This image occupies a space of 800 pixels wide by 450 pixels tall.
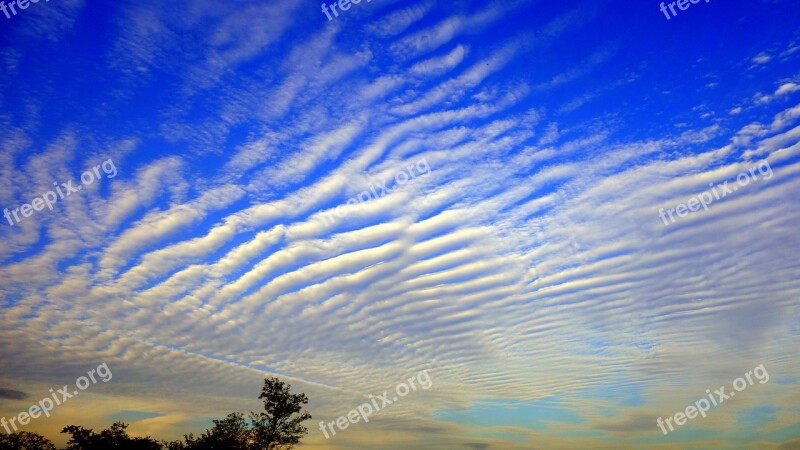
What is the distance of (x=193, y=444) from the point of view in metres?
61.2

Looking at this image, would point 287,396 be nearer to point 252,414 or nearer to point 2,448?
point 252,414

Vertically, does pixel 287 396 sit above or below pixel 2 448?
below

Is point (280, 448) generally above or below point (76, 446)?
below

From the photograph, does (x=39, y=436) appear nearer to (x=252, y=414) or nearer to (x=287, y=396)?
(x=252, y=414)

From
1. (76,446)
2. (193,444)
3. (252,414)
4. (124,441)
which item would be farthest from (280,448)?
(76,446)

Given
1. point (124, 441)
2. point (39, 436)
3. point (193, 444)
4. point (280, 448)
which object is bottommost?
point (280, 448)

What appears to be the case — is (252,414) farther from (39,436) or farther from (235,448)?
(39,436)

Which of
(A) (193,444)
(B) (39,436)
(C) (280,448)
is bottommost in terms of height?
(C) (280,448)

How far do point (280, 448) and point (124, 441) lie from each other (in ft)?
59.3

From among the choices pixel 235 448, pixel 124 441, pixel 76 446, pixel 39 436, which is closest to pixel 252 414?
pixel 235 448

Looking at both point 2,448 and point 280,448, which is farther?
point 280,448

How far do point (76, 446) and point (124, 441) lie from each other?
472 centimetres

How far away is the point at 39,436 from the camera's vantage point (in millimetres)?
57531

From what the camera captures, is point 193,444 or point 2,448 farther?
point 193,444
